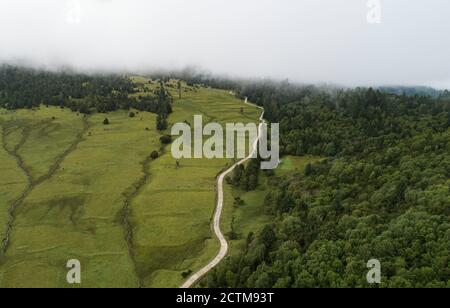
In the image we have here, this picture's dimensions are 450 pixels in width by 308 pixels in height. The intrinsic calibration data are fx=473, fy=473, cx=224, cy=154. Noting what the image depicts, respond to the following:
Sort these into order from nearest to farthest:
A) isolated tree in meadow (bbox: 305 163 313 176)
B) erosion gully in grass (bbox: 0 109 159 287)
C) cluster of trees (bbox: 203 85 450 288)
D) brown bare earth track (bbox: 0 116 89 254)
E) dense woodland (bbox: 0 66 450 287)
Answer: cluster of trees (bbox: 203 85 450 288) → dense woodland (bbox: 0 66 450 287) → erosion gully in grass (bbox: 0 109 159 287) → brown bare earth track (bbox: 0 116 89 254) → isolated tree in meadow (bbox: 305 163 313 176)

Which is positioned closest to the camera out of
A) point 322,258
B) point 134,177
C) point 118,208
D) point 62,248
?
point 322,258

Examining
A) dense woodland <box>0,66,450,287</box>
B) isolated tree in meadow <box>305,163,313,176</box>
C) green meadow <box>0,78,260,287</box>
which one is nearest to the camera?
dense woodland <box>0,66,450,287</box>

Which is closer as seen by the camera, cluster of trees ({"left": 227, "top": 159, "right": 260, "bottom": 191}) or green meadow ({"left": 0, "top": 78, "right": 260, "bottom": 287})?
green meadow ({"left": 0, "top": 78, "right": 260, "bottom": 287})

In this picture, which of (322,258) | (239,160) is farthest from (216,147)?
(322,258)

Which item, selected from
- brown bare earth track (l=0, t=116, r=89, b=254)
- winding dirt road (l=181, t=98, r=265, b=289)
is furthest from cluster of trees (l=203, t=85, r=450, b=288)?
brown bare earth track (l=0, t=116, r=89, b=254)

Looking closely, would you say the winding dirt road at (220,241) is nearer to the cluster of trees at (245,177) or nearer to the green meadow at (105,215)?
the green meadow at (105,215)

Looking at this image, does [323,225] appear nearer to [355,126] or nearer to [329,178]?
[329,178]

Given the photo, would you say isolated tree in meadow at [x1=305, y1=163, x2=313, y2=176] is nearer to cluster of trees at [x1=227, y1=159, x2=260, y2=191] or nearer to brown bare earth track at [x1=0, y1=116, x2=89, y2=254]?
cluster of trees at [x1=227, y1=159, x2=260, y2=191]
